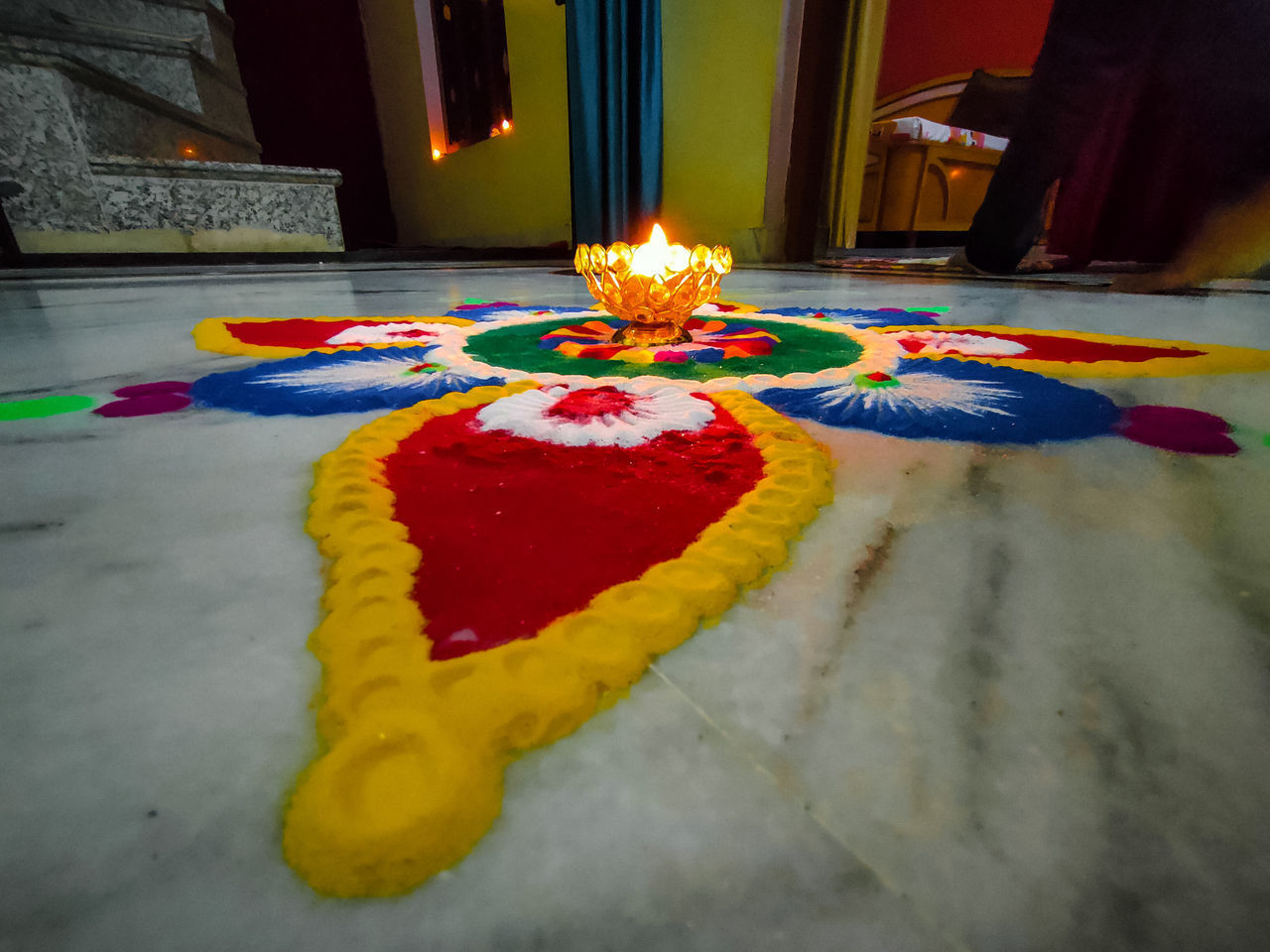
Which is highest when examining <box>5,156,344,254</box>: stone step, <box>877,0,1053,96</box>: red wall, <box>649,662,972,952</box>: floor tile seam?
<box>877,0,1053,96</box>: red wall

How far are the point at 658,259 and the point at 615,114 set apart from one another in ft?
7.94

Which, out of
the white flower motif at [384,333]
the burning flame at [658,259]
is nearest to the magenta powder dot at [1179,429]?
the burning flame at [658,259]

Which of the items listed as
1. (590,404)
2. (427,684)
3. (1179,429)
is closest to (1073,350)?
(1179,429)

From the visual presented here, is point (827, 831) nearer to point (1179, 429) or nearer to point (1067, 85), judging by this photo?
point (1179, 429)

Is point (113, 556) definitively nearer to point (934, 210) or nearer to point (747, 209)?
point (747, 209)

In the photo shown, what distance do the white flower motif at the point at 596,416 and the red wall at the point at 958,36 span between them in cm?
506

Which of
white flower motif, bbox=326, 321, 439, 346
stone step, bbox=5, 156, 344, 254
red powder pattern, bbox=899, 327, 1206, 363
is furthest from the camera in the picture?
stone step, bbox=5, 156, 344, 254

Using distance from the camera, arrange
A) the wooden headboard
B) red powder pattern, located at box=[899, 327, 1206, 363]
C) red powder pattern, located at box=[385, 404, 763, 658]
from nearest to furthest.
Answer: red powder pattern, located at box=[385, 404, 763, 658]
red powder pattern, located at box=[899, 327, 1206, 363]
the wooden headboard

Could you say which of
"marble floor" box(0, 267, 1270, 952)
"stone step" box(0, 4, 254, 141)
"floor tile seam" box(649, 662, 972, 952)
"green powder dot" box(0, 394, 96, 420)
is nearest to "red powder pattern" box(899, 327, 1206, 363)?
"marble floor" box(0, 267, 1270, 952)

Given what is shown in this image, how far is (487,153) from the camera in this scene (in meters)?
3.97

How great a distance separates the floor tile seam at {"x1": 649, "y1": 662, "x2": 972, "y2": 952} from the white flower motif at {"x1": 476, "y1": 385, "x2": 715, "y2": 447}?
321 millimetres

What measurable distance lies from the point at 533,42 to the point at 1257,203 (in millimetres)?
3474

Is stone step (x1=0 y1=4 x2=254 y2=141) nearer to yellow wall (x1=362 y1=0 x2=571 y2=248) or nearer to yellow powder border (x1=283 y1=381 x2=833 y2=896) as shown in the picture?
yellow wall (x1=362 y1=0 x2=571 y2=248)

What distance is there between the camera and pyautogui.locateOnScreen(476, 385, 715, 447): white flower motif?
596mm
